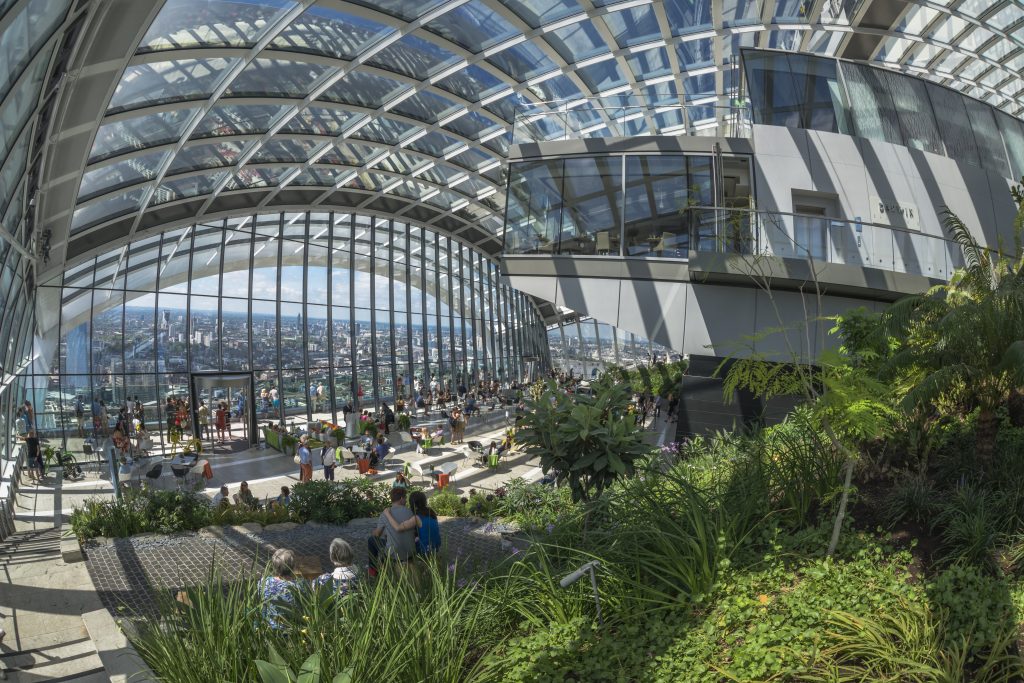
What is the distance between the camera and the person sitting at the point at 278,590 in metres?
Answer: 3.99

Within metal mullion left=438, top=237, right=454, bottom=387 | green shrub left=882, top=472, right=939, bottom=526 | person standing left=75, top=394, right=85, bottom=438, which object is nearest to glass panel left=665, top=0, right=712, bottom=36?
green shrub left=882, top=472, right=939, bottom=526

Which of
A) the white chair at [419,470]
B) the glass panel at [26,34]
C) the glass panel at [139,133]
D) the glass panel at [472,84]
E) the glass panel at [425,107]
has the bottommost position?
the white chair at [419,470]

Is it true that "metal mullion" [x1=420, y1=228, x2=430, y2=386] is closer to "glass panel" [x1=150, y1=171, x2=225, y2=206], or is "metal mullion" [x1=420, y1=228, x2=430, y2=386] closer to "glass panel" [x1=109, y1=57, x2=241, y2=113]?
"glass panel" [x1=150, y1=171, x2=225, y2=206]

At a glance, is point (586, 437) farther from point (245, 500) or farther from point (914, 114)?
point (914, 114)

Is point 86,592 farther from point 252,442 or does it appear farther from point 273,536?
point 252,442

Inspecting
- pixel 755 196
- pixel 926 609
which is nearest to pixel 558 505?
pixel 926 609

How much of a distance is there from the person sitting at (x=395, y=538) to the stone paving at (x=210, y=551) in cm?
131

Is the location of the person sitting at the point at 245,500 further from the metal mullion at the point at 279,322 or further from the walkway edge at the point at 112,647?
the metal mullion at the point at 279,322

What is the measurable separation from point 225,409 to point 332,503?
16684mm

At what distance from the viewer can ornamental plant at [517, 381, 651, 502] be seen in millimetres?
5418

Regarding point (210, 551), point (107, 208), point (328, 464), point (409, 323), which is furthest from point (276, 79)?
point (409, 323)

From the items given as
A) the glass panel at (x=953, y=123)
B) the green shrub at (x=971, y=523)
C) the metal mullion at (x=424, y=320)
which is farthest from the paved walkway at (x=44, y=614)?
the metal mullion at (x=424, y=320)

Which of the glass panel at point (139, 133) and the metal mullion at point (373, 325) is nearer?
the glass panel at point (139, 133)

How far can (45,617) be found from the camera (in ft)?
22.2
